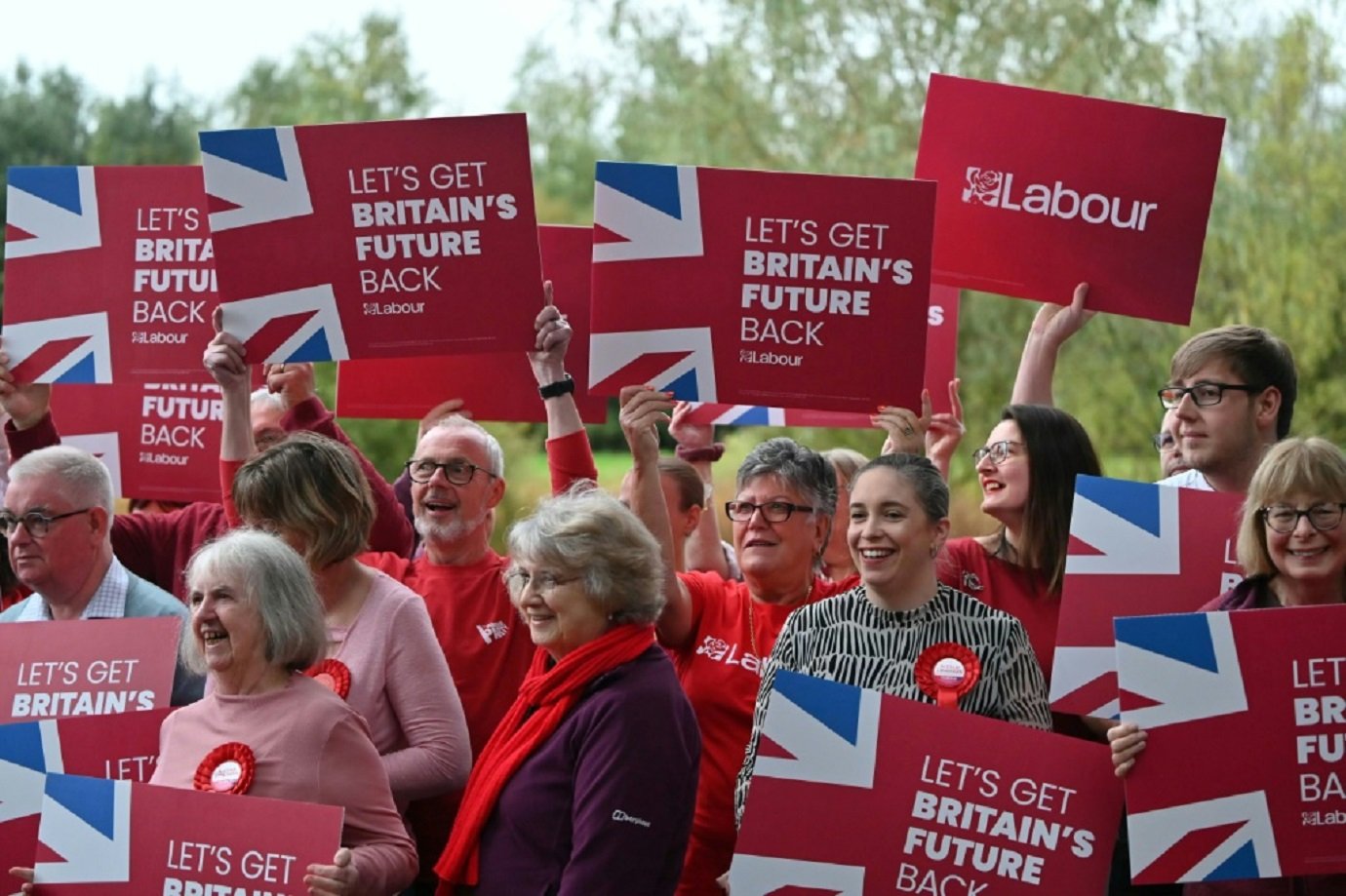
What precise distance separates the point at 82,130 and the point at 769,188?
107ft

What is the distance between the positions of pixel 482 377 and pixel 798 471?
1707 mm

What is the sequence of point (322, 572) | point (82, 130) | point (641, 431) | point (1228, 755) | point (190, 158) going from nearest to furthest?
point (1228, 755) → point (322, 572) → point (641, 431) → point (82, 130) → point (190, 158)

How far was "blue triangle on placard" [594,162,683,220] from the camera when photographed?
600cm

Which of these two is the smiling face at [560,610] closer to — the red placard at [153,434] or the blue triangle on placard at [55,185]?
the red placard at [153,434]

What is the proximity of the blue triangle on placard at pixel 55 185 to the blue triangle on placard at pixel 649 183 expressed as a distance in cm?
209

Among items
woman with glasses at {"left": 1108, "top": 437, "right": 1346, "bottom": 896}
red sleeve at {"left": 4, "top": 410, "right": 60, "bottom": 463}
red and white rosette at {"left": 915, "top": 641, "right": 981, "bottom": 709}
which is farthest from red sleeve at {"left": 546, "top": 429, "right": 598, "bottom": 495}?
red sleeve at {"left": 4, "top": 410, "right": 60, "bottom": 463}

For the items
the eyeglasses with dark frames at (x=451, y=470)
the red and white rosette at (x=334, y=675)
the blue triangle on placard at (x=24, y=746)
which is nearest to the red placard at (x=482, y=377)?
the eyeglasses with dark frames at (x=451, y=470)

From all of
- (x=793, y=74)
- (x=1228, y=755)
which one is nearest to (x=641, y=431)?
(x=1228, y=755)

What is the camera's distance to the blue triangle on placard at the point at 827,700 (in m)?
4.93

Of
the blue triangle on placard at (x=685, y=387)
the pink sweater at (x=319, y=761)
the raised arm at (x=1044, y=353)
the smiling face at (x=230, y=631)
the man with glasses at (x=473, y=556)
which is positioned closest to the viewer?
the pink sweater at (x=319, y=761)

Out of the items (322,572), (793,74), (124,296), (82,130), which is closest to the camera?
(322,572)

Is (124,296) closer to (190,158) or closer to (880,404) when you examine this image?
(880,404)

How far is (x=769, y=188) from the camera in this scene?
616 centimetres

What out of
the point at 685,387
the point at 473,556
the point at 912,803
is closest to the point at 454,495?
the point at 473,556
